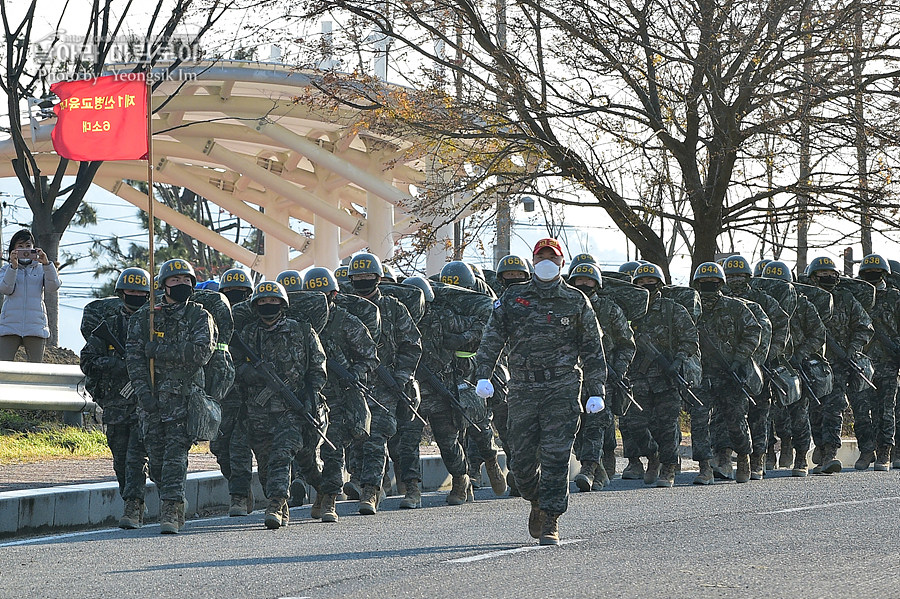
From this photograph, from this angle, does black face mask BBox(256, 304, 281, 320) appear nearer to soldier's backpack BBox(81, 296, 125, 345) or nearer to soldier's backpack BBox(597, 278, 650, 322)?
soldier's backpack BBox(81, 296, 125, 345)

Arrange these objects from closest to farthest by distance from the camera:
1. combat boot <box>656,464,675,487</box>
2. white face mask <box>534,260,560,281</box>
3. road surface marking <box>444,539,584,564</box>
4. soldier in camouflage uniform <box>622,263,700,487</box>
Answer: road surface marking <box>444,539,584,564</box> → white face mask <box>534,260,560,281</box> → combat boot <box>656,464,675,487</box> → soldier in camouflage uniform <box>622,263,700,487</box>

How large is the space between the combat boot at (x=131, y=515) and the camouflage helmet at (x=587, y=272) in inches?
185

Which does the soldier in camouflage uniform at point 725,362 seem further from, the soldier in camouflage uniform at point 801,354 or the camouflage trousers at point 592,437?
the soldier in camouflage uniform at point 801,354

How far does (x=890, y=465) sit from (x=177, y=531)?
9.29m

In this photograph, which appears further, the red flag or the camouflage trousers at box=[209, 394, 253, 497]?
the red flag

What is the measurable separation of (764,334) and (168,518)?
714 cm

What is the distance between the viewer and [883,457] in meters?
15.9

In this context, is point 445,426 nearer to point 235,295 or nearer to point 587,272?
point 587,272

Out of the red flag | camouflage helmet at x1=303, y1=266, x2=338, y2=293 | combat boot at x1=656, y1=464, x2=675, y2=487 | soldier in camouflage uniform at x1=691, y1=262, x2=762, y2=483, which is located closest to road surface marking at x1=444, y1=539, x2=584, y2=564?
camouflage helmet at x1=303, y1=266, x2=338, y2=293

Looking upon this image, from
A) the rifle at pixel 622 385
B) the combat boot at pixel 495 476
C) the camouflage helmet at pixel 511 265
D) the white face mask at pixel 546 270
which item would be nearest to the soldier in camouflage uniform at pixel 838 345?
the rifle at pixel 622 385

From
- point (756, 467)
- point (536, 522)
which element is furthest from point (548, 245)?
point (756, 467)

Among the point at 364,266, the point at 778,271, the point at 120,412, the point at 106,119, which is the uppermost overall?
the point at 106,119

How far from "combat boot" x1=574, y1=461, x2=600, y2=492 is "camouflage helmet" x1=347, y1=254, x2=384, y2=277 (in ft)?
9.04

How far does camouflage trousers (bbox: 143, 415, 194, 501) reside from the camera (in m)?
10.2
